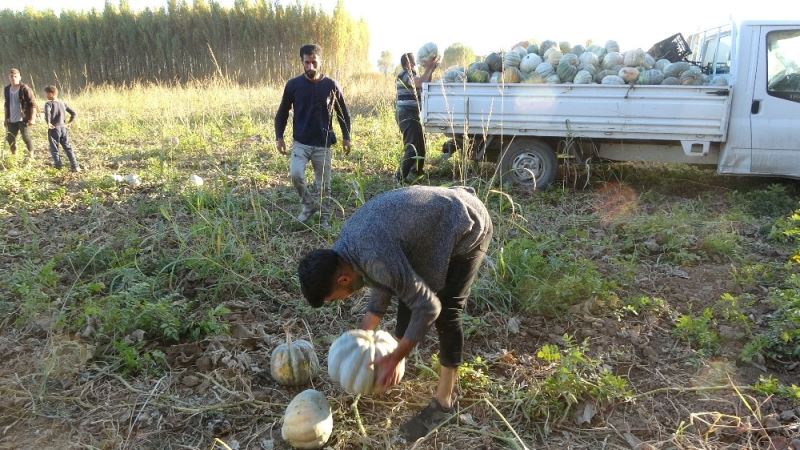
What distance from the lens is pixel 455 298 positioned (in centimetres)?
284

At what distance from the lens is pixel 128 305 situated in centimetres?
386

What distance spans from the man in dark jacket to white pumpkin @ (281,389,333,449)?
8.92 metres

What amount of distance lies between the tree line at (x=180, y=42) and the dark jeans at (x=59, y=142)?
1373 centimetres

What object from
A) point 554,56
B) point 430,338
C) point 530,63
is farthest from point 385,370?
point 554,56

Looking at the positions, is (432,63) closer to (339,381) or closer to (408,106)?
(408,106)

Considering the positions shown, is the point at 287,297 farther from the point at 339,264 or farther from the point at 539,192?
the point at 539,192

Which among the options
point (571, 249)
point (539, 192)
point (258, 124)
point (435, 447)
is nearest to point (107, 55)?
point (258, 124)

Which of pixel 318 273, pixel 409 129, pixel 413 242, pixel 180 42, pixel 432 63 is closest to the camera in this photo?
pixel 318 273

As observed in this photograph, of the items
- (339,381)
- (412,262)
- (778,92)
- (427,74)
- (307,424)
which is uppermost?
(427,74)

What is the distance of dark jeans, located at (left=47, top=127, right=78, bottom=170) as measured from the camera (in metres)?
8.38

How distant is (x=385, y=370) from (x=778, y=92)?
21.3 ft

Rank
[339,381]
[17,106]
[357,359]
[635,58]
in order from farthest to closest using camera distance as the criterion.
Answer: [17,106] → [635,58] → [339,381] → [357,359]

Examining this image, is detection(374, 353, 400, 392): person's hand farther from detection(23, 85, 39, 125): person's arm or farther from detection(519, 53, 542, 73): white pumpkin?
detection(23, 85, 39, 125): person's arm

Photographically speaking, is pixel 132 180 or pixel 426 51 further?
pixel 426 51
